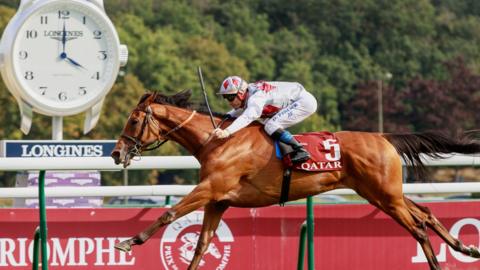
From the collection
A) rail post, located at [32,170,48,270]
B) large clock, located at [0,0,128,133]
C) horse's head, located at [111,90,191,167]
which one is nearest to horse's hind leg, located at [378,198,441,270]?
horse's head, located at [111,90,191,167]

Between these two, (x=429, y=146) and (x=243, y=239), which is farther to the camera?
(x=429, y=146)

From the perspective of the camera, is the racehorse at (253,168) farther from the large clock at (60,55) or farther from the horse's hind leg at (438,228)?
the large clock at (60,55)

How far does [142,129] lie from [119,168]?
355 mm

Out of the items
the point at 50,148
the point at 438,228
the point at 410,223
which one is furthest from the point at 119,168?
the point at 438,228

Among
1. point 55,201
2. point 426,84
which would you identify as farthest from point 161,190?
point 426,84

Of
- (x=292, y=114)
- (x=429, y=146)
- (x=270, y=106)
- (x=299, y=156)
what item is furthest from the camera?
(x=429, y=146)

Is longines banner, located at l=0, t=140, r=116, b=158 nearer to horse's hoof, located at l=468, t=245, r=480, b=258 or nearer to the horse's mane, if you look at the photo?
the horse's mane

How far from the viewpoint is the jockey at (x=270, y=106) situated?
30.8ft

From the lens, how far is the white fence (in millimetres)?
8898

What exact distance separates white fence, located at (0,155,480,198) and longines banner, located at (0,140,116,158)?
153 cm

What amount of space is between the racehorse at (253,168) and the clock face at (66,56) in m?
2.31

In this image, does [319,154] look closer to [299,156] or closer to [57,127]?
[299,156]

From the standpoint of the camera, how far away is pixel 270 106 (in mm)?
9750

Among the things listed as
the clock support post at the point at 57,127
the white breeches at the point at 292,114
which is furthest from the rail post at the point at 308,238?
the clock support post at the point at 57,127
